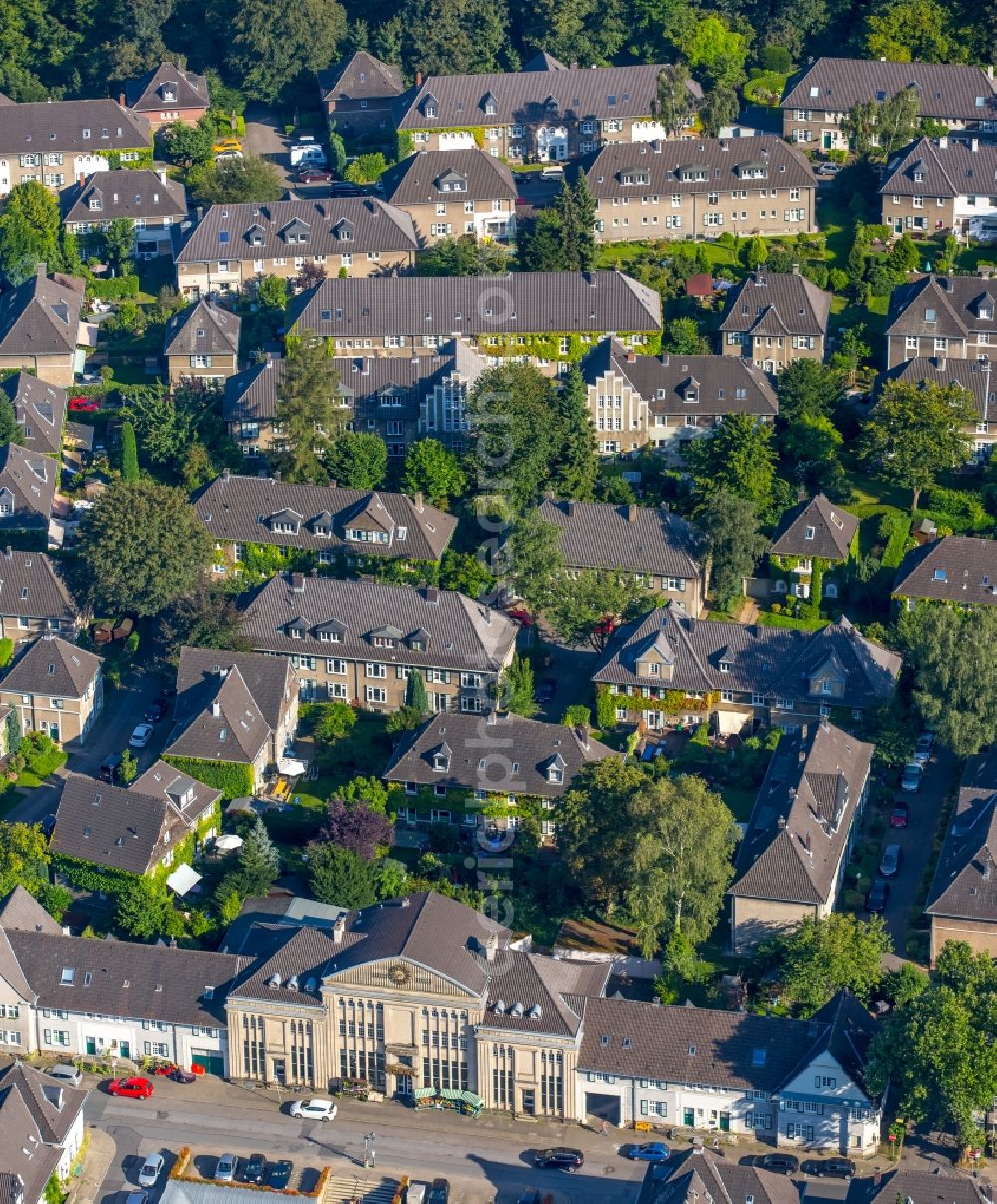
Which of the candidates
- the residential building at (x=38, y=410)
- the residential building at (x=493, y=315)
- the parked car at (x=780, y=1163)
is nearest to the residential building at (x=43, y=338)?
the residential building at (x=38, y=410)

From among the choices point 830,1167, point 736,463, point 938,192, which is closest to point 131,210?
point 736,463

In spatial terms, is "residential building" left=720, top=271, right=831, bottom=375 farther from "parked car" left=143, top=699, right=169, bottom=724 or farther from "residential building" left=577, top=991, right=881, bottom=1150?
"residential building" left=577, top=991, right=881, bottom=1150

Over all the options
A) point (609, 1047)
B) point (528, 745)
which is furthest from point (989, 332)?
point (609, 1047)

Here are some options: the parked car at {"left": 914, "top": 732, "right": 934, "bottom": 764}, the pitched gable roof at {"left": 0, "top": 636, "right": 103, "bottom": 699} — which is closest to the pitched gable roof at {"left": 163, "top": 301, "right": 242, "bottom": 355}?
the pitched gable roof at {"left": 0, "top": 636, "right": 103, "bottom": 699}

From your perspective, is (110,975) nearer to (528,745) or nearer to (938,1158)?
(528,745)

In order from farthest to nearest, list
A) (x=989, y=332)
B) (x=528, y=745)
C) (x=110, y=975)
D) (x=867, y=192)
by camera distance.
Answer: (x=867, y=192) → (x=989, y=332) → (x=528, y=745) → (x=110, y=975)

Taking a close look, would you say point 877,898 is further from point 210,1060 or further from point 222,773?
point 222,773
